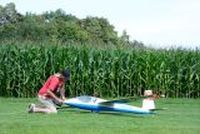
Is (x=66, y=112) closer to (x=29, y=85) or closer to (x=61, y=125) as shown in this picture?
(x=61, y=125)

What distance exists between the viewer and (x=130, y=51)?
31.8 metres

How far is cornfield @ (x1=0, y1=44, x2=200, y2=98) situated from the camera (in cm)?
3022

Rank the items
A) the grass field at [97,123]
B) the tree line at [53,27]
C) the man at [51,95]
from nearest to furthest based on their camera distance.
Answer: the grass field at [97,123], the man at [51,95], the tree line at [53,27]

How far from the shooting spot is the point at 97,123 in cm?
1536

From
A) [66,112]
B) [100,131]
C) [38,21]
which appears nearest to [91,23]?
[38,21]

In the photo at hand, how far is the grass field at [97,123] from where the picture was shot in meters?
13.6

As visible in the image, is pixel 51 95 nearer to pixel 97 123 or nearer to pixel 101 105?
pixel 101 105

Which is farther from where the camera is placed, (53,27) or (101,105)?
(53,27)

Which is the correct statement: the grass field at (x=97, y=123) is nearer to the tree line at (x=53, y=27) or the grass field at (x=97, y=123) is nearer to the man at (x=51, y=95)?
the man at (x=51, y=95)

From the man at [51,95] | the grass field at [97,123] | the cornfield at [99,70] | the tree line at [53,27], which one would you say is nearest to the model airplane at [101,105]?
the grass field at [97,123]

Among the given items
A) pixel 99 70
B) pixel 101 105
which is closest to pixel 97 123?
pixel 101 105

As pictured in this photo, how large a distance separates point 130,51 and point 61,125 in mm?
17381

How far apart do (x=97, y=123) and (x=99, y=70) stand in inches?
605

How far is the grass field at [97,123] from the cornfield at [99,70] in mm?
10743
